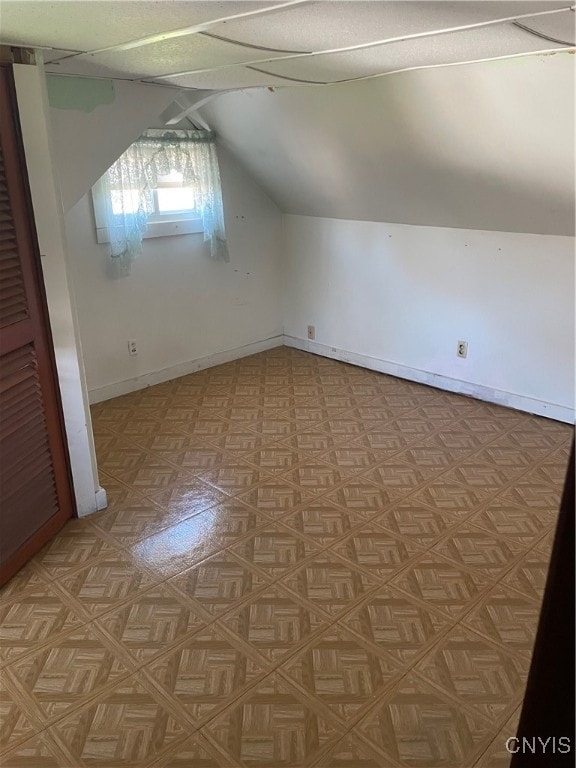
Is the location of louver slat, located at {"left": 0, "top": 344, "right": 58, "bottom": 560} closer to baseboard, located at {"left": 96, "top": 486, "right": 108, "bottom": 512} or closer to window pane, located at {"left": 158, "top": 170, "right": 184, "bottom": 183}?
baseboard, located at {"left": 96, "top": 486, "right": 108, "bottom": 512}

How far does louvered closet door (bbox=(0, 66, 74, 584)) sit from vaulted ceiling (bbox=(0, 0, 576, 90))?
0.42m

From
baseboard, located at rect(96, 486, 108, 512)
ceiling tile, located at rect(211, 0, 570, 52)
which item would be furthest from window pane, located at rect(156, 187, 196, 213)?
ceiling tile, located at rect(211, 0, 570, 52)

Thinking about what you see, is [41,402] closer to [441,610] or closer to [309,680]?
[309,680]

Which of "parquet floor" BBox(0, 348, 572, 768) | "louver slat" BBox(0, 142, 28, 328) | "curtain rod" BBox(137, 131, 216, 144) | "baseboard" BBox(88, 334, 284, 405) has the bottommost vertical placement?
"parquet floor" BBox(0, 348, 572, 768)

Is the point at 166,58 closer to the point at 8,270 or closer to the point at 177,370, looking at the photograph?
the point at 8,270

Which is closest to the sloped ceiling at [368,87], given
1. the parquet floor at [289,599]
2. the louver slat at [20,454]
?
the louver slat at [20,454]

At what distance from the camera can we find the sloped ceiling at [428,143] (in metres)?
2.39

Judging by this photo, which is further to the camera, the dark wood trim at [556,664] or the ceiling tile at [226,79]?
the ceiling tile at [226,79]

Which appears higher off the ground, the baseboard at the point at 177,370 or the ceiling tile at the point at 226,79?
the ceiling tile at the point at 226,79

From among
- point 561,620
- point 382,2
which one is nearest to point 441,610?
A: point 561,620

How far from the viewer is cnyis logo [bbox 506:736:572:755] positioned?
85cm

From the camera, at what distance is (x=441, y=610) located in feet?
6.65

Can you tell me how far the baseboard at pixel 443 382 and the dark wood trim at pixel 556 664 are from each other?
2.63 meters

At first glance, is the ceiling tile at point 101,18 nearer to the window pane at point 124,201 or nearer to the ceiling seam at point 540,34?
the ceiling seam at point 540,34
